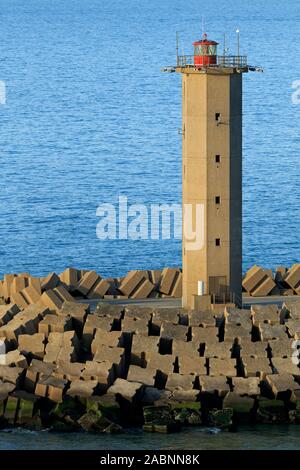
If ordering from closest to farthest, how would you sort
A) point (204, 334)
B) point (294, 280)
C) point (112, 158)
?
point (204, 334), point (294, 280), point (112, 158)

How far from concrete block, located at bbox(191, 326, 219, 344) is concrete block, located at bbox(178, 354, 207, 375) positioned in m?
1.12

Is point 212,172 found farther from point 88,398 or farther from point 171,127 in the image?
point 171,127

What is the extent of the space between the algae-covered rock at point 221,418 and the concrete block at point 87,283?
1190 centimetres

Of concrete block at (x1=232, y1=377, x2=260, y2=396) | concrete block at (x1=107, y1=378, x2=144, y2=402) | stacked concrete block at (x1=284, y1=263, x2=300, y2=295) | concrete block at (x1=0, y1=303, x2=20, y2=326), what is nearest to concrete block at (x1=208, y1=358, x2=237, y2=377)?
concrete block at (x1=232, y1=377, x2=260, y2=396)

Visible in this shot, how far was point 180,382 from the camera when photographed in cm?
6700

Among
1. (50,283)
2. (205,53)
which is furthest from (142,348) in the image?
(205,53)

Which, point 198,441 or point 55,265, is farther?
point 55,265

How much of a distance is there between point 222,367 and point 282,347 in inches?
98.6

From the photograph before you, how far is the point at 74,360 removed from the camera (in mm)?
68500

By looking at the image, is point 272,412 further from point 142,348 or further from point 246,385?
point 142,348

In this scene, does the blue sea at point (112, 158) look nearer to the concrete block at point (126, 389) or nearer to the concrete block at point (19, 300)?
the concrete block at point (126, 389)
